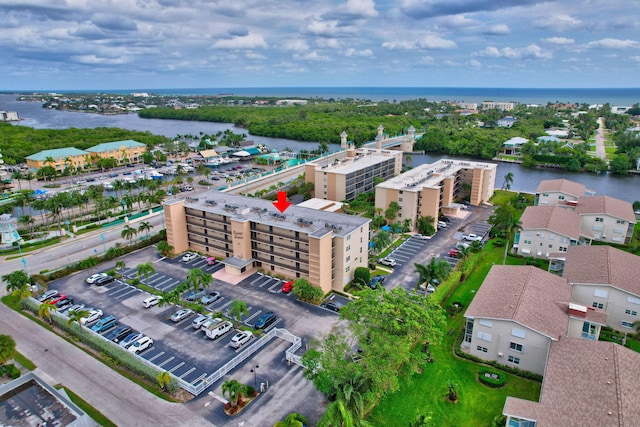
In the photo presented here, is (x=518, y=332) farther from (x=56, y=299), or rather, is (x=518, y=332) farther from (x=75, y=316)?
(x=56, y=299)

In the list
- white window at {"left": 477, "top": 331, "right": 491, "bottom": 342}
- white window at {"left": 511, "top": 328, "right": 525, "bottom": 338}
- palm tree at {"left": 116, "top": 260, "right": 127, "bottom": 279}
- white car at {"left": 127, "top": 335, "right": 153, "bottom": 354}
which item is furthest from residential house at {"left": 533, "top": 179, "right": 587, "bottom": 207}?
palm tree at {"left": 116, "top": 260, "right": 127, "bottom": 279}

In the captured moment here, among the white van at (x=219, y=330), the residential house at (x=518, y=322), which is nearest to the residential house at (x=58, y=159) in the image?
the white van at (x=219, y=330)

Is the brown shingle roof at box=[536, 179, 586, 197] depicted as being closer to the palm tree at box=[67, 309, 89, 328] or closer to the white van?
the white van

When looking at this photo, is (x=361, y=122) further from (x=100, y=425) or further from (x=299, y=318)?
(x=100, y=425)

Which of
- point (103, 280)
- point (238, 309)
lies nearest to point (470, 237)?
point (238, 309)

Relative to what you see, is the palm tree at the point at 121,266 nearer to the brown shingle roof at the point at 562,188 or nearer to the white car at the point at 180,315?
the white car at the point at 180,315
